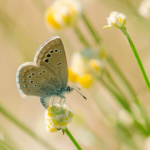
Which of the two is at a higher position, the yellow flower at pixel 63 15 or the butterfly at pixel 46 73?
the yellow flower at pixel 63 15

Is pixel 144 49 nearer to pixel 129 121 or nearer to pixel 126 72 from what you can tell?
pixel 126 72

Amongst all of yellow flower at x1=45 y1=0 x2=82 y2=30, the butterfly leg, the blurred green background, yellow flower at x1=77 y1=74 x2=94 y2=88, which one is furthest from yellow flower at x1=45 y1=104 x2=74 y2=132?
yellow flower at x1=45 y1=0 x2=82 y2=30

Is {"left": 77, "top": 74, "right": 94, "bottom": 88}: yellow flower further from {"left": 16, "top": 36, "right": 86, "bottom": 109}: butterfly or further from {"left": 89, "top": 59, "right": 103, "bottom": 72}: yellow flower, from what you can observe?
{"left": 16, "top": 36, "right": 86, "bottom": 109}: butterfly

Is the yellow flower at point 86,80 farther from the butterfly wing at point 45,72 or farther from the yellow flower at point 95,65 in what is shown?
the butterfly wing at point 45,72

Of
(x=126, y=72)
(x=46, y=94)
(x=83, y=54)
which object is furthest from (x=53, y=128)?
(x=126, y=72)

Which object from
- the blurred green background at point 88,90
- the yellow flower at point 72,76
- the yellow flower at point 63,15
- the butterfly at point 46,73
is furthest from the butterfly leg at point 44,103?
the yellow flower at point 63,15

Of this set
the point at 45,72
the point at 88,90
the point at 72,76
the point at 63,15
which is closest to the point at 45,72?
the point at 45,72
